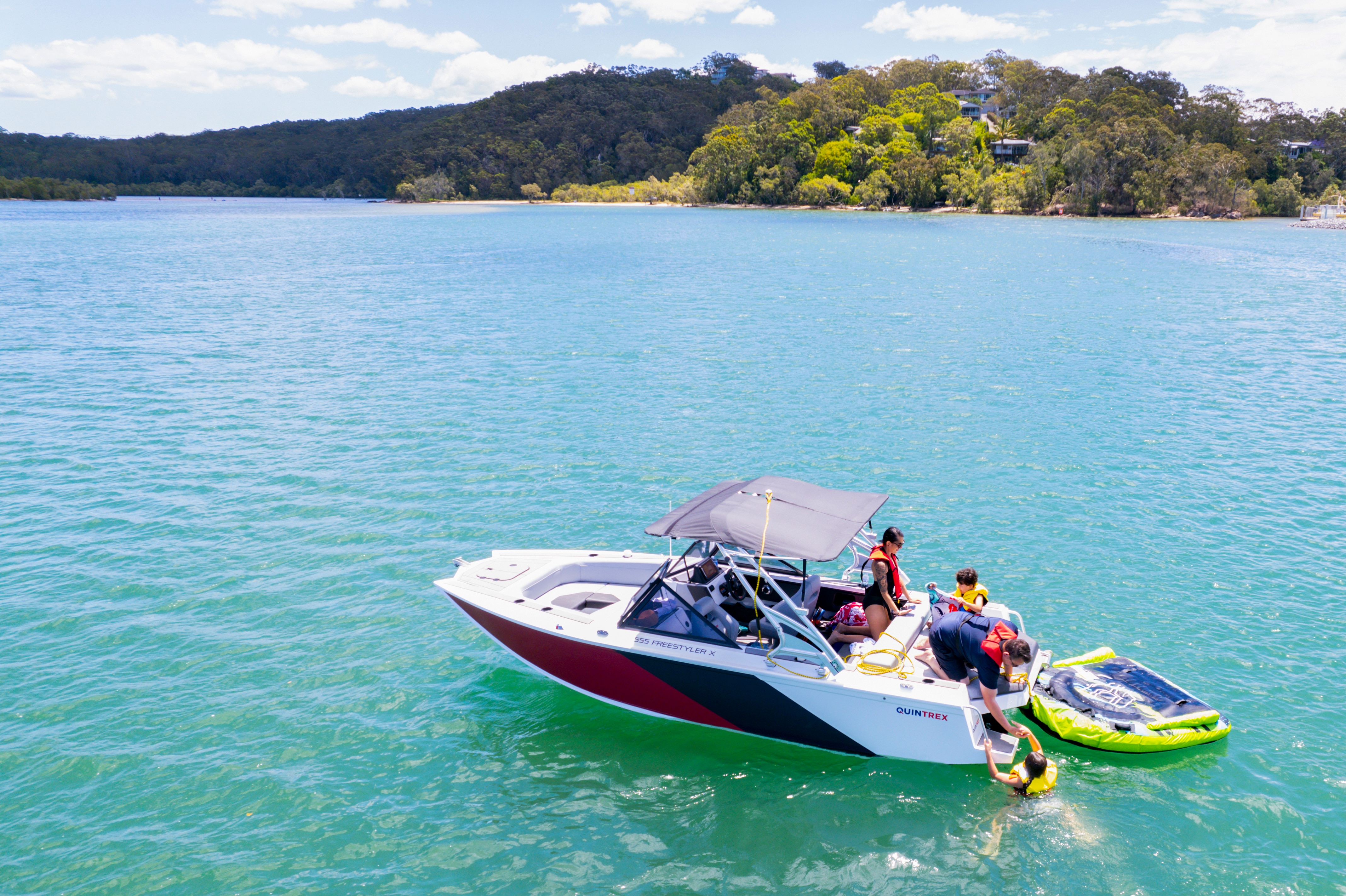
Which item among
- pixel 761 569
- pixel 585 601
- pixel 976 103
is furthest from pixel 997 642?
pixel 976 103

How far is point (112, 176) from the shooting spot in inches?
7677

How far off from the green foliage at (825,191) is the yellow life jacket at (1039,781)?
12656cm

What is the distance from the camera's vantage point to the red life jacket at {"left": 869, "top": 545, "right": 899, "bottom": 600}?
931 cm

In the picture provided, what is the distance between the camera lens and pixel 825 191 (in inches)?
4948

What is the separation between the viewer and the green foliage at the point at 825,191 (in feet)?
410

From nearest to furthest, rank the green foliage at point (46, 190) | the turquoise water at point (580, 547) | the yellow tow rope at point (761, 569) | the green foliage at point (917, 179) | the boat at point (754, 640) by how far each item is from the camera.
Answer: the turquoise water at point (580, 547) → the boat at point (754, 640) → the yellow tow rope at point (761, 569) → the green foliage at point (917, 179) → the green foliage at point (46, 190)

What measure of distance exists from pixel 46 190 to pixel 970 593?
206m

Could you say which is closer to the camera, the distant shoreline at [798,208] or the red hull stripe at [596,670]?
the red hull stripe at [596,670]

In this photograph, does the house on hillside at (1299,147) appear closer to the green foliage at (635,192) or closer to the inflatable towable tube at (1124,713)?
the green foliage at (635,192)

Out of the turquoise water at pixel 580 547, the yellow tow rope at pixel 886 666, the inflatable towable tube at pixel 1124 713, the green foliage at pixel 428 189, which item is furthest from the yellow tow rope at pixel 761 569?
the green foliage at pixel 428 189

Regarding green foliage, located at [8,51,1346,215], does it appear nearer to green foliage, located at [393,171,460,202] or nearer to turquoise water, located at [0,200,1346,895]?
green foliage, located at [393,171,460,202]

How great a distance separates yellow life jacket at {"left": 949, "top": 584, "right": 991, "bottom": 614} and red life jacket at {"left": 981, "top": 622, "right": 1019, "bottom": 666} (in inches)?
32.0

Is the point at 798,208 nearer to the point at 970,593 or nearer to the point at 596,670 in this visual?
the point at 970,593

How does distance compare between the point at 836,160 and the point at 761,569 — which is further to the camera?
the point at 836,160
